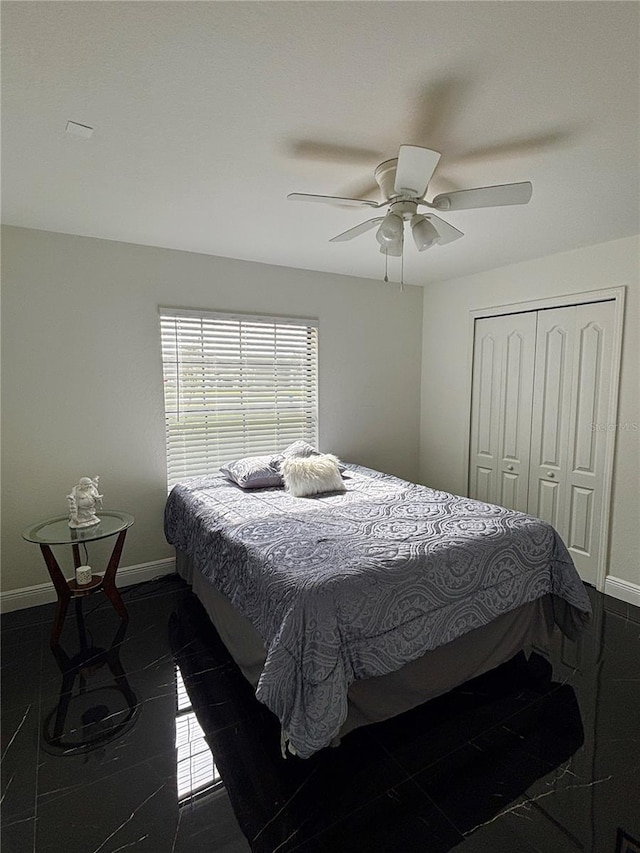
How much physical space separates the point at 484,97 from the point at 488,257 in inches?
85.2

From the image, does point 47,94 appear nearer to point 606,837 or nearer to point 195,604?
point 195,604

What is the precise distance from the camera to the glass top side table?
8.45 ft

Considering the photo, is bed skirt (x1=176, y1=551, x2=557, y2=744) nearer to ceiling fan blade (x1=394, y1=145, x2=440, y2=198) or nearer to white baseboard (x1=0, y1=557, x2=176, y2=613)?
white baseboard (x1=0, y1=557, x2=176, y2=613)

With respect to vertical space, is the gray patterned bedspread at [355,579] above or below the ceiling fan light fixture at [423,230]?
below

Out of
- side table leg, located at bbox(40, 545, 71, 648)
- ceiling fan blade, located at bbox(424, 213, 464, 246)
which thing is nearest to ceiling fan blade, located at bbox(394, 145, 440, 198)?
ceiling fan blade, located at bbox(424, 213, 464, 246)

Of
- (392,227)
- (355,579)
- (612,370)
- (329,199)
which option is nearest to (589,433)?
(612,370)

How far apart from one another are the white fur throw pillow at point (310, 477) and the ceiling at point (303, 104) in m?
1.70

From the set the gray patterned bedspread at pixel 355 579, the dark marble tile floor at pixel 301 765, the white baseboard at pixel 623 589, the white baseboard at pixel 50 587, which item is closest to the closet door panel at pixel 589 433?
the white baseboard at pixel 623 589

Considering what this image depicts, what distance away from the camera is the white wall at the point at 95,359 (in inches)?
114

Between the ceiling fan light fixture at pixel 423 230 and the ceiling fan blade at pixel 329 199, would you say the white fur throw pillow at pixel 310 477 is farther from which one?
the ceiling fan blade at pixel 329 199

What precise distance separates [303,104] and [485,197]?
826 mm

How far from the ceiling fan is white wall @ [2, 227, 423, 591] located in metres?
1.67

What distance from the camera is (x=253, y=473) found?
331cm

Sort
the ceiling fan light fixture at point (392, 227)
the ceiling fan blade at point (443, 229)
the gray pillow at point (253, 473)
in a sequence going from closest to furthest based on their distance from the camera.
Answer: the ceiling fan light fixture at point (392, 227)
the ceiling fan blade at point (443, 229)
the gray pillow at point (253, 473)
